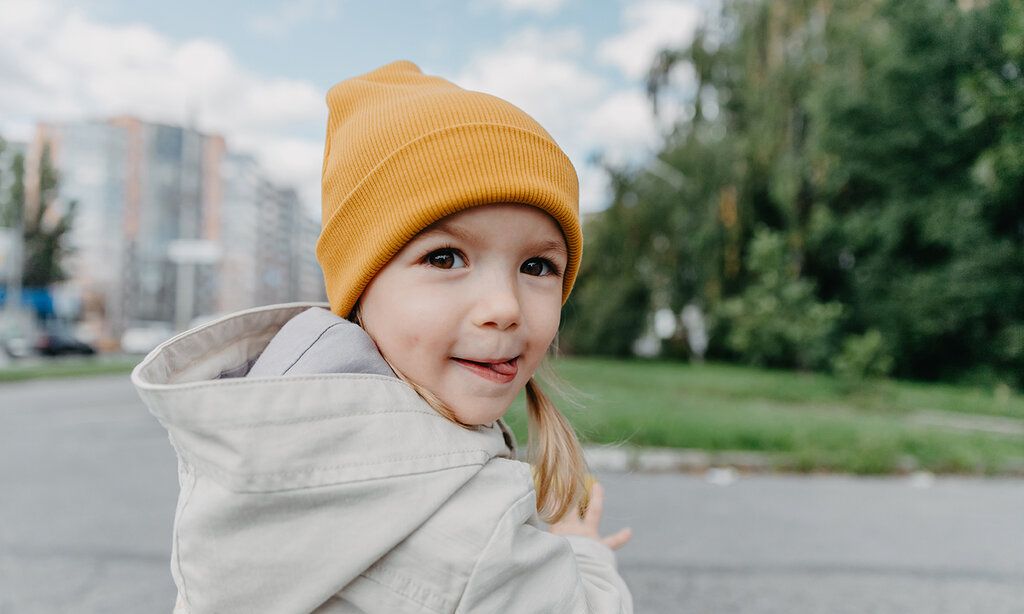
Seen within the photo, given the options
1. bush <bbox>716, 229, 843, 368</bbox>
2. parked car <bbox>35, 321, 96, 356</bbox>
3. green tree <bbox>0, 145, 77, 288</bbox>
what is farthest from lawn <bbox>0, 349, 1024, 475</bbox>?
green tree <bbox>0, 145, 77, 288</bbox>

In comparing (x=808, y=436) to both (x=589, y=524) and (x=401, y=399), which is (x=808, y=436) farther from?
(x=401, y=399)

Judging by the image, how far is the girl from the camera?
811 mm

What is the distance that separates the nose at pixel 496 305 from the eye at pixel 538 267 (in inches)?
3.6

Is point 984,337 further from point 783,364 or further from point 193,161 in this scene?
point 193,161

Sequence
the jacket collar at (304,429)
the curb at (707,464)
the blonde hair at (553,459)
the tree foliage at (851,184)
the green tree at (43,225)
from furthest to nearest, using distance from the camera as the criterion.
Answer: the green tree at (43,225)
the tree foliage at (851,184)
the curb at (707,464)
the blonde hair at (553,459)
the jacket collar at (304,429)

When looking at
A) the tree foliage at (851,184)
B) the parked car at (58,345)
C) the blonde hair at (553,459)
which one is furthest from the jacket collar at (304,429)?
the parked car at (58,345)

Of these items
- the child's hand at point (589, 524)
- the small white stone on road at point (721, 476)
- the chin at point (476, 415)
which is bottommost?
the small white stone on road at point (721, 476)

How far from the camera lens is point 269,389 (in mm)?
809

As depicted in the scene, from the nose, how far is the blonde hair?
0.31 m

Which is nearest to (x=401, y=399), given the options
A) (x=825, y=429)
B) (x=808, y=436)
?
(x=808, y=436)

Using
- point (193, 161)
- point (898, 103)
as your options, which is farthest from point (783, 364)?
point (193, 161)

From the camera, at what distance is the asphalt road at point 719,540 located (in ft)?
9.33

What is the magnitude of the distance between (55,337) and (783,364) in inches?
1021

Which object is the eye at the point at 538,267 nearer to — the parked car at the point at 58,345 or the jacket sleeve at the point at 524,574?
the jacket sleeve at the point at 524,574
